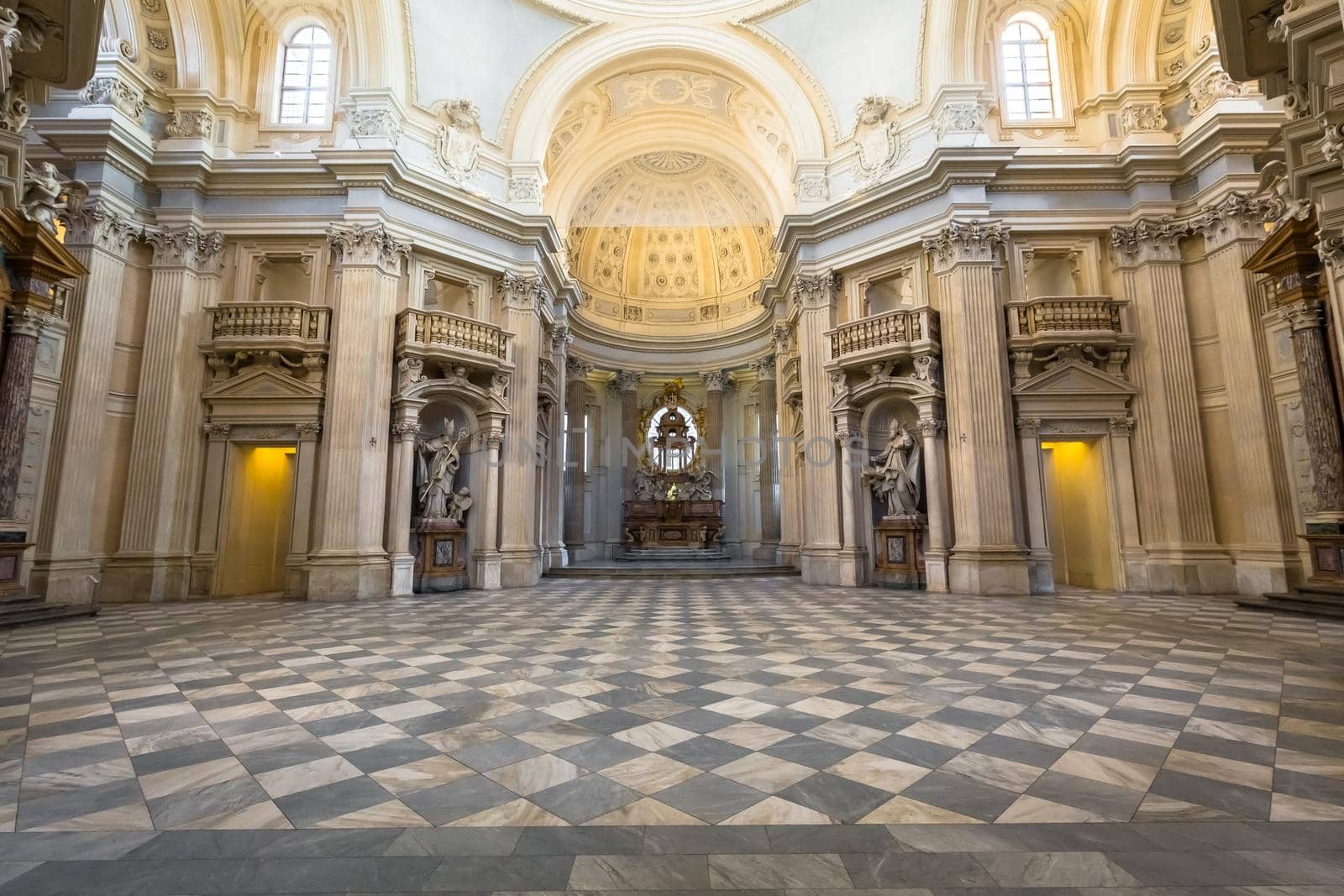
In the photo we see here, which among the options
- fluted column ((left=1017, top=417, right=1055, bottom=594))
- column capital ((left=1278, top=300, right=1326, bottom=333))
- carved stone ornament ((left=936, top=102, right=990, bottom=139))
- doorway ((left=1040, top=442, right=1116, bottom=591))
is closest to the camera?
column capital ((left=1278, top=300, right=1326, bottom=333))

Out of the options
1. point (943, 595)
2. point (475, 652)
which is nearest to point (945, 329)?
point (943, 595)

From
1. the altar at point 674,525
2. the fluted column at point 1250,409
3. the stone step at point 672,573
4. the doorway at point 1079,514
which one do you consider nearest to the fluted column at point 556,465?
the stone step at point 672,573

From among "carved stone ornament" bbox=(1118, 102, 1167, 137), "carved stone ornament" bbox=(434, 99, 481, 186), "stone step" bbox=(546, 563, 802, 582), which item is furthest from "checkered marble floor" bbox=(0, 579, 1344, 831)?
"carved stone ornament" bbox=(434, 99, 481, 186)

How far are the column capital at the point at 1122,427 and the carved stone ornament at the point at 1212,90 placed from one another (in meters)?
6.61

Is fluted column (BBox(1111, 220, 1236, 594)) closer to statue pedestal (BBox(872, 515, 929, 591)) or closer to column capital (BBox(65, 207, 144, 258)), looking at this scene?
statue pedestal (BBox(872, 515, 929, 591))

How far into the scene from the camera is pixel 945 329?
44.6ft

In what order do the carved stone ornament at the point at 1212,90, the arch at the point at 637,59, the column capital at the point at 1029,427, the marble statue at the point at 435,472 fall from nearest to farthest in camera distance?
the carved stone ornament at the point at 1212,90 < the column capital at the point at 1029,427 < the marble statue at the point at 435,472 < the arch at the point at 637,59

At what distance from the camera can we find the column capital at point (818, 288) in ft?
52.7

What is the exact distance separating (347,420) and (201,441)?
326 cm

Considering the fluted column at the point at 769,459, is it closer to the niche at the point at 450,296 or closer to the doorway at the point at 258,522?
the niche at the point at 450,296

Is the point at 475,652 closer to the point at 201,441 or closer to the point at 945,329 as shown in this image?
the point at 201,441

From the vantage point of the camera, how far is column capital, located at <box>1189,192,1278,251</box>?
12.0 m

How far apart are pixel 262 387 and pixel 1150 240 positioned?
19.4 meters

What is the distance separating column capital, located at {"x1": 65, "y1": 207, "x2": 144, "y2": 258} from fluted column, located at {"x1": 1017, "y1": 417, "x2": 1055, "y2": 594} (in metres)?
19.0
